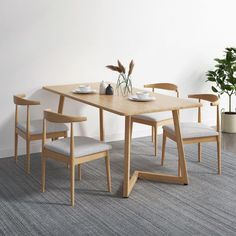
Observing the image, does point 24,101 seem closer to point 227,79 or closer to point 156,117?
point 156,117

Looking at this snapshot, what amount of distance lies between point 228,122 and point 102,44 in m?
1.88

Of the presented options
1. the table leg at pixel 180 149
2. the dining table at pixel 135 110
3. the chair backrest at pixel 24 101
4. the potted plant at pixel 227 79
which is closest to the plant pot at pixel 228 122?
the potted plant at pixel 227 79

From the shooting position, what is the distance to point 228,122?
5613mm

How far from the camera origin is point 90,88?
4219 mm

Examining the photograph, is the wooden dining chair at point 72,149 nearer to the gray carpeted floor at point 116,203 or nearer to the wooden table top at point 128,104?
the gray carpeted floor at point 116,203

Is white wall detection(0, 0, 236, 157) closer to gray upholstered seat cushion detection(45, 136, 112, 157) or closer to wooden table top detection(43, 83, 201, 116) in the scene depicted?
wooden table top detection(43, 83, 201, 116)

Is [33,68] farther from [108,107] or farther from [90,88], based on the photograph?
[108,107]

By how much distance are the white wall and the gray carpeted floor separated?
796mm

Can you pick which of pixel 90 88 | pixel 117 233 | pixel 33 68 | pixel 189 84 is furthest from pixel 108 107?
pixel 189 84

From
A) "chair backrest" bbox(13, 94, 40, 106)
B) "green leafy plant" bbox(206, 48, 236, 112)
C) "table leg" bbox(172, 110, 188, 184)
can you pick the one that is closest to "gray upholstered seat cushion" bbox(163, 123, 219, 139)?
"table leg" bbox(172, 110, 188, 184)

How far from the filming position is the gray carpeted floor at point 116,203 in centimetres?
303

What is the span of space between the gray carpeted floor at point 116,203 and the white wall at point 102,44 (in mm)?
796

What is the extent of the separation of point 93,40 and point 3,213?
7.28 feet

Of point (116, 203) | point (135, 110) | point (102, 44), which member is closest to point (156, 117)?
point (135, 110)
